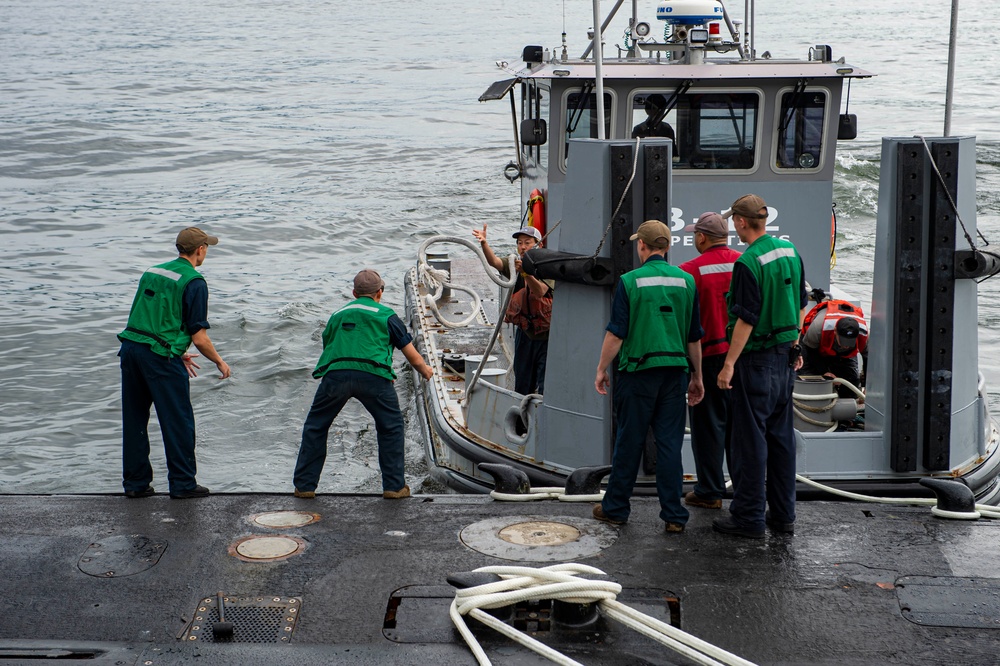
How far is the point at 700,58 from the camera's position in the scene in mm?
8461

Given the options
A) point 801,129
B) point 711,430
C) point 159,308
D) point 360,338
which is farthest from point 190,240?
point 801,129

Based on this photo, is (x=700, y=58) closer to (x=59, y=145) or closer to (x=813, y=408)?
(x=813, y=408)

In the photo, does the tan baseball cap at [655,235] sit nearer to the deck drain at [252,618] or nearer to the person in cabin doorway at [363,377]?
the person in cabin doorway at [363,377]

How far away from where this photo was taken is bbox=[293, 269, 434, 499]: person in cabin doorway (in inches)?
237

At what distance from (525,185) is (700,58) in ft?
7.70

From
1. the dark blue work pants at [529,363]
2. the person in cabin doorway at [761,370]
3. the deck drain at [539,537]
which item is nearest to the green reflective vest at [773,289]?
the person in cabin doorway at [761,370]

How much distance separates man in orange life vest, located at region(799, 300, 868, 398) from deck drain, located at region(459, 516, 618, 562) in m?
2.72

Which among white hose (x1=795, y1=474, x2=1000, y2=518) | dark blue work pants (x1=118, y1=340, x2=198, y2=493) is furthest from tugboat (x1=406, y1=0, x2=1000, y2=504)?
dark blue work pants (x1=118, y1=340, x2=198, y2=493)

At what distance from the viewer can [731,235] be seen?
348 inches

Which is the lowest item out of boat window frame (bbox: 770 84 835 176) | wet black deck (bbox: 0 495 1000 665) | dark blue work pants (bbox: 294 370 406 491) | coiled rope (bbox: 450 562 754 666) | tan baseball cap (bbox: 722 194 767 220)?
wet black deck (bbox: 0 495 1000 665)

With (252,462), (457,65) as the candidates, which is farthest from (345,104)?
(252,462)

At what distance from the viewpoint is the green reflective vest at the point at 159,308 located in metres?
5.90

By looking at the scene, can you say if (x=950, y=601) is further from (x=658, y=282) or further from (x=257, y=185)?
(x=257, y=185)

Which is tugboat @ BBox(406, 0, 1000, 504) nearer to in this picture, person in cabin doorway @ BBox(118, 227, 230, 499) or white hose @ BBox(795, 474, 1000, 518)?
white hose @ BBox(795, 474, 1000, 518)
